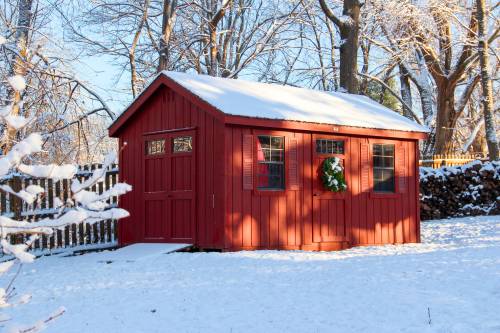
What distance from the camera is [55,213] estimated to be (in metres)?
13.7

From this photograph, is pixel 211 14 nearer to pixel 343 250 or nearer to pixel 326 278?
pixel 343 250

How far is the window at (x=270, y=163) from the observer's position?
1285 cm

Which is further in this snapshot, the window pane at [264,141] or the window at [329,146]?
the window at [329,146]

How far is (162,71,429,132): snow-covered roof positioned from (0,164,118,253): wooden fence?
2675 mm

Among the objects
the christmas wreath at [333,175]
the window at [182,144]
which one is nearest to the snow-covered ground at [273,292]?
the christmas wreath at [333,175]

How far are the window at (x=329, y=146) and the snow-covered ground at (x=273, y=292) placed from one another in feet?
8.29

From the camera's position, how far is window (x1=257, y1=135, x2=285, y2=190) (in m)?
12.9

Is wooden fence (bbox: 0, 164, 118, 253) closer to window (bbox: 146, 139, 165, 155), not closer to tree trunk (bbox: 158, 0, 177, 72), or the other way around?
window (bbox: 146, 139, 165, 155)

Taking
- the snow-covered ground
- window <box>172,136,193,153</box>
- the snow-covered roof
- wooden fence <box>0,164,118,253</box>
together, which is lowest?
the snow-covered ground

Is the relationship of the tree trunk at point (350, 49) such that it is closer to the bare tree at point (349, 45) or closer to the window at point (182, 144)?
the bare tree at point (349, 45)

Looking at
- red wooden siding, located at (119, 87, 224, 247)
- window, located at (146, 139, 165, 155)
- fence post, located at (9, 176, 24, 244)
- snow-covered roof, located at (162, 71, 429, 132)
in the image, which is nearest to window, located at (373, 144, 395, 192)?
snow-covered roof, located at (162, 71, 429, 132)

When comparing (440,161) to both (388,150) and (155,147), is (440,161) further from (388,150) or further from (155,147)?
(155,147)

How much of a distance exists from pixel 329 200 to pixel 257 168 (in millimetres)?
2113

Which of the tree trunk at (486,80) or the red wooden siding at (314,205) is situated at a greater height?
the tree trunk at (486,80)
